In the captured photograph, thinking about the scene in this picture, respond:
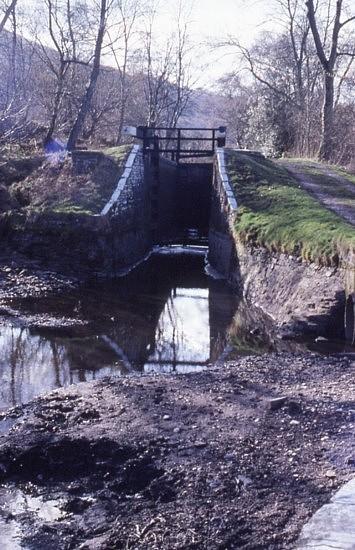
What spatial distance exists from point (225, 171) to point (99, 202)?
13.8ft

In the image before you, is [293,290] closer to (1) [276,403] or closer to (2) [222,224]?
(1) [276,403]

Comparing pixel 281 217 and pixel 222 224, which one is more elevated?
pixel 281 217

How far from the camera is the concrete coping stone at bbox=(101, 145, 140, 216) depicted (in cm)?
1857

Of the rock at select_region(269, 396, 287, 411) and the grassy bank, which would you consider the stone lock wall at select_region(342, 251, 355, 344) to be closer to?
the rock at select_region(269, 396, 287, 411)

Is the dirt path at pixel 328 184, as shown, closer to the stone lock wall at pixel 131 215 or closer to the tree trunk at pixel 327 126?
the tree trunk at pixel 327 126

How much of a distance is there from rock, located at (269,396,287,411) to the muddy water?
294 cm

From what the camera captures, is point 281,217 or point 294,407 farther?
point 281,217

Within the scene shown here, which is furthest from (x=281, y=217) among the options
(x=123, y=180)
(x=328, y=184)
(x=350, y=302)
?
(x=123, y=180)

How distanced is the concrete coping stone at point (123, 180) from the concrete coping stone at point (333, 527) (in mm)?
13824

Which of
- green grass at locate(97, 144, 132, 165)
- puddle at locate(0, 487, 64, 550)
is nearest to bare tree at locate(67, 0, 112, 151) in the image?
green grass at locate(97, 144, 132, 165)

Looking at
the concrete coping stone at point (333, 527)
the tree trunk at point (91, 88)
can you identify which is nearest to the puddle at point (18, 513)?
the concrete coping stone at point (333, 527)

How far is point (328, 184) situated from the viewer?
20406 mm

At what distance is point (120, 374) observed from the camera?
32.0ft

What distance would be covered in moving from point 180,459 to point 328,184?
15463 millimetres
